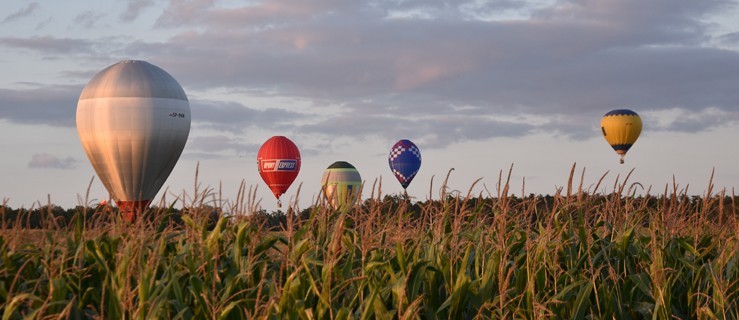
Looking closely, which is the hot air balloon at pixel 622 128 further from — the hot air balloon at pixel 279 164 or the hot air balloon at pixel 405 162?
the hot air balloon at pixel 279 164

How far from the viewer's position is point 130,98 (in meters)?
56.8

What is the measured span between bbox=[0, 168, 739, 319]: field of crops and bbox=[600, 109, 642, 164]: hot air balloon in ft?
214

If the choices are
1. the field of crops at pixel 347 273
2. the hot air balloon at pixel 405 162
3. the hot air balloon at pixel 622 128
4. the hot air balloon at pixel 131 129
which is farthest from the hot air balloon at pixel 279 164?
the field of crops at pixel 347 273

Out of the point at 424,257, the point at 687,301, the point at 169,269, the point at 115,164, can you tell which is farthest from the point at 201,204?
the point at 115,164

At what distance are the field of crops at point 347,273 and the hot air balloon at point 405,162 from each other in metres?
68.9

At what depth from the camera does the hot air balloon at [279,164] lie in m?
72.2

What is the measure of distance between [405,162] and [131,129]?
29.4 meters

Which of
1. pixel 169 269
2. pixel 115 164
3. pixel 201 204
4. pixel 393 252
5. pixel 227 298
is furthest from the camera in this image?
pixel 115 164

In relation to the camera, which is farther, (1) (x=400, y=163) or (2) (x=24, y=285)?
(1) (x=400, y=163)

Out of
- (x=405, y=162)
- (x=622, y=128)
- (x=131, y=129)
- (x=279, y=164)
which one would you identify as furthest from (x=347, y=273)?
(x=405, y=162)

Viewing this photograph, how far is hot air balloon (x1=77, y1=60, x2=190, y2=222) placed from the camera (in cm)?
5594

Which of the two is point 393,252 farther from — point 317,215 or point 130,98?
point 130,98

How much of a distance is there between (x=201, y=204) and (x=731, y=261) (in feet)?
18.7

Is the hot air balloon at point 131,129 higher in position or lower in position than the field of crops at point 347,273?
higher
